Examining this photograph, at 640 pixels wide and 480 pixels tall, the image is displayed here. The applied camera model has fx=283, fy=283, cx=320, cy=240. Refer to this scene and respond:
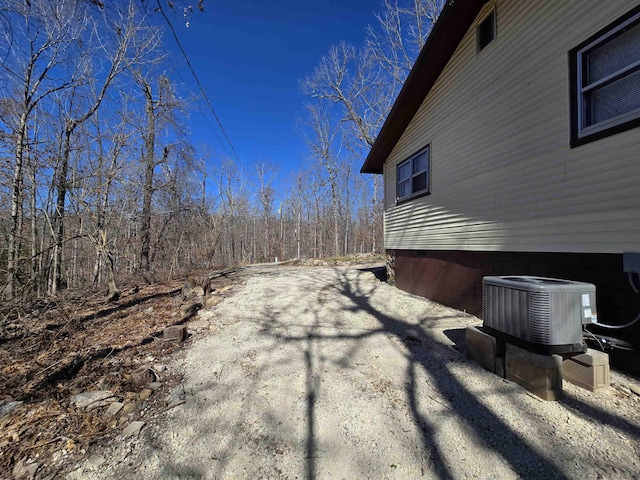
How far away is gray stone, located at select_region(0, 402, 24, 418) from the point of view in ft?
7.70

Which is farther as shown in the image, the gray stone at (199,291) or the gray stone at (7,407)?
the gray stone at (199,291)

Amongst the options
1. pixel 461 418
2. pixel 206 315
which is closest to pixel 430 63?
pixel 461 418

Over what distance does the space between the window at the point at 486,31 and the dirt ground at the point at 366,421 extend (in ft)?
15.3

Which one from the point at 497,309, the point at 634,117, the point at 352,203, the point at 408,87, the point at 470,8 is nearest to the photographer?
the point at 634,117

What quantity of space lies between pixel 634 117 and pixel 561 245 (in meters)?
1.35

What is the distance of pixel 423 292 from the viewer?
6.32m

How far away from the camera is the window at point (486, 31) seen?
4433 mm

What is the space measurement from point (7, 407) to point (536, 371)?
457 centimetres

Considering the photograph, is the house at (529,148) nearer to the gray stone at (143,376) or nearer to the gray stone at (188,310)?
the gray stone at (143,376)

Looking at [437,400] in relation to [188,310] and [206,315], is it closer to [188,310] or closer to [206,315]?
[206,315]

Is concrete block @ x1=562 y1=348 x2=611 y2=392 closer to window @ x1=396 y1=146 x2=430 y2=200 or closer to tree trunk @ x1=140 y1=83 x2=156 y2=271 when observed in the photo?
window @ x1=396 y1=146 x2=430 y2=200

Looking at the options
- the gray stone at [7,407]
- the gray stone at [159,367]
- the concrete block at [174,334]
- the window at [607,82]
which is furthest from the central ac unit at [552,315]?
the gray stone at [7,407]

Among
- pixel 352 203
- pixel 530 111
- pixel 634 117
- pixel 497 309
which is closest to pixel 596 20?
pixel 530 111

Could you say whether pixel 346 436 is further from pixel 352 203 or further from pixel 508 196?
pixel 352 203
